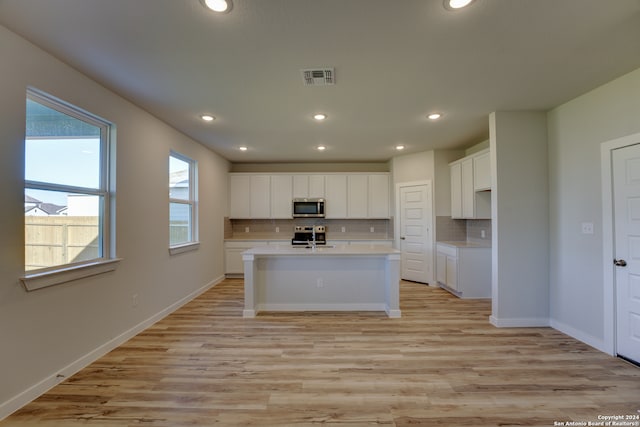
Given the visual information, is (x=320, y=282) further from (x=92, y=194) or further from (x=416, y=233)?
(x=92, y=194)

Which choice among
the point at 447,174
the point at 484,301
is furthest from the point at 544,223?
the point at 447,174

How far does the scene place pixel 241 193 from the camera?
20.6ft

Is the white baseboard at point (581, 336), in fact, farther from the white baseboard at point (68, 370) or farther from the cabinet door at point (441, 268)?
the white baseboard at point (68, 370)

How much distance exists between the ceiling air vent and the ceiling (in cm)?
6

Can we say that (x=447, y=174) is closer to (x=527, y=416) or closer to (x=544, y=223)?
(x=544, y=223)

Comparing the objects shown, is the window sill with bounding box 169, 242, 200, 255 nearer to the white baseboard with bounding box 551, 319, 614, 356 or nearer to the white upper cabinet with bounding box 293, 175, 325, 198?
the white upper cabinet with bounding box 293, 175, 325, 198

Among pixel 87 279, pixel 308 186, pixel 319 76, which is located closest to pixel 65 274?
pixel 87 279

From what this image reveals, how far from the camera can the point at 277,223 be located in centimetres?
652

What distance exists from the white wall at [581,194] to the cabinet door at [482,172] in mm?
843

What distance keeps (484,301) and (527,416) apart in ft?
9.16

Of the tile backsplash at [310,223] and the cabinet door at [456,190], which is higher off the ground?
the cabinet door at [456,190]

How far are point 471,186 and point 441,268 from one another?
1535 mm

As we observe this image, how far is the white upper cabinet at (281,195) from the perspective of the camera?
6.27 meters

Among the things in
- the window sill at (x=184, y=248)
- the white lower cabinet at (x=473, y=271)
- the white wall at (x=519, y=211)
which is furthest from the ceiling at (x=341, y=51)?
the white lower cabinet at (x=473, y=271)
